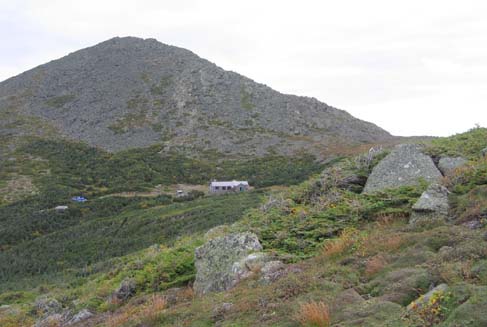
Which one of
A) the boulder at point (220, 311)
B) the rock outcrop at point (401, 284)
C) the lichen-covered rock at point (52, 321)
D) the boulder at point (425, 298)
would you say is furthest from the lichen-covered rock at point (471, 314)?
the lichen-covered rock at point (52, 321)

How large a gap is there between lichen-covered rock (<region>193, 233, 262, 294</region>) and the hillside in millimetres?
192

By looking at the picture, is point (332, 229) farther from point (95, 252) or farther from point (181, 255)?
point (95, 252)

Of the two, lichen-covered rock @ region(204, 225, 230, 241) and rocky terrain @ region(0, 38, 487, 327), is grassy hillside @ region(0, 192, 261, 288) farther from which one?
lichen-covered rock @ region(204, 225, 230, 241)

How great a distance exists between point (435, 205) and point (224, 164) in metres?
65.3

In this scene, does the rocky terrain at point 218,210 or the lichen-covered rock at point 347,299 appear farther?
the rocky terrain at point 218,210

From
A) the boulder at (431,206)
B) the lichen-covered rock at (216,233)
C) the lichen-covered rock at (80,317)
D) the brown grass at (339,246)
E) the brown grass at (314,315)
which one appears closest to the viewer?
the brown grass at (314,315)

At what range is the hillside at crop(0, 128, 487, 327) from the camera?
601 centimetres

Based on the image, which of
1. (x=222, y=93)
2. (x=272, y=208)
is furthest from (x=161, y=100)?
(x=272, y=208)

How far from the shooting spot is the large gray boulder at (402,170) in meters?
12.9

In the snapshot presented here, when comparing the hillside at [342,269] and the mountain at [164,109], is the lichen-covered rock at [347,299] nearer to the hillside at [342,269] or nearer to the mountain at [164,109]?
the hillside at [342,269]

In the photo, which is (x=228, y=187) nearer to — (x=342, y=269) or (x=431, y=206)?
(x=431, y=206)

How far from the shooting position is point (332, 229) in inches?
Result: 433

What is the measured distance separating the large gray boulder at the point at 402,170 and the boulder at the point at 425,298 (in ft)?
21.9

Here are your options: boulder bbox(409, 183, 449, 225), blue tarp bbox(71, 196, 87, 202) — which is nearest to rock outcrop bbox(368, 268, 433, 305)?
boulder bbox(409, 183, 449, 225)
